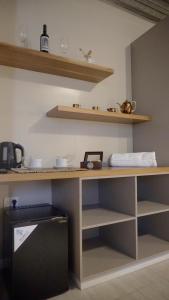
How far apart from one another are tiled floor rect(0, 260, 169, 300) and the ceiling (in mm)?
2722

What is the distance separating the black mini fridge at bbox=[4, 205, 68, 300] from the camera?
3.84 feet

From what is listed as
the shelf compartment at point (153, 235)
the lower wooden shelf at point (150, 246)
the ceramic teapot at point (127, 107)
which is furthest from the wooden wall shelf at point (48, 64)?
the lower wooden shelf at point (150, 246)

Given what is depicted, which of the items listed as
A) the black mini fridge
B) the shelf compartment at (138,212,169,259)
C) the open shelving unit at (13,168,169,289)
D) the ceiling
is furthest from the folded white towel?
the ceiling

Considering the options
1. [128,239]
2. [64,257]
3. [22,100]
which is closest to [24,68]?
[22,100]

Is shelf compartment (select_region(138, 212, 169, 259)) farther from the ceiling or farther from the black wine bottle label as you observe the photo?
the ceiling

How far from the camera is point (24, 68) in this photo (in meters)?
1.77

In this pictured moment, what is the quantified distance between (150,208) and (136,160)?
1.45 ft

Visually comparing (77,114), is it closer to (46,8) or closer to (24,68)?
(24,68)

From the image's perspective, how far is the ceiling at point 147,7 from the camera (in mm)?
2344

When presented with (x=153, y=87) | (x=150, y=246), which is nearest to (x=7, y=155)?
(x=150, y=246)

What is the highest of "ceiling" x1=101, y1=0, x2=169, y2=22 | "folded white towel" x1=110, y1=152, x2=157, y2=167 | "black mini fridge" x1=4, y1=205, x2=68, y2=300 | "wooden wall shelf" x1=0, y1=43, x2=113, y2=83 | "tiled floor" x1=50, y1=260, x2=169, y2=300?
"ceiling" x1=101, y1=0, x2=169, y2=22

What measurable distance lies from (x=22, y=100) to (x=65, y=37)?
0.79 m

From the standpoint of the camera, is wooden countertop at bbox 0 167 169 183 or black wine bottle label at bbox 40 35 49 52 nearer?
wooden countertop at bbox 0 167 169 183

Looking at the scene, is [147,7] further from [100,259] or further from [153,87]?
[100,259]
